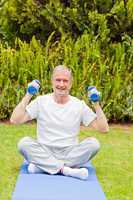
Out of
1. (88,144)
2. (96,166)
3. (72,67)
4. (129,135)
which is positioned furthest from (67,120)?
(72,67)

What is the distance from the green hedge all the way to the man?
3822mm

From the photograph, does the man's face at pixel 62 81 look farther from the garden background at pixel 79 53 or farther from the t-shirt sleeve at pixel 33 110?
the garden background at pixel 79 53

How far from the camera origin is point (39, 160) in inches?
269

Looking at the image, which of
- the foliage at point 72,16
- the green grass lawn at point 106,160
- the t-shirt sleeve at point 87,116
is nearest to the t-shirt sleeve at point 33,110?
the t-shirt sleeve at point 87,116

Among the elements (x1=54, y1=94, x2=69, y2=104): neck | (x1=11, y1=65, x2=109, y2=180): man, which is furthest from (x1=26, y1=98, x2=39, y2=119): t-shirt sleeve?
(x1=54, y1=94, x2=69, y2=104): neck

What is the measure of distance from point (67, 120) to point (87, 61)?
413 centimetres

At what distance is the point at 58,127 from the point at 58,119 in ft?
0.29

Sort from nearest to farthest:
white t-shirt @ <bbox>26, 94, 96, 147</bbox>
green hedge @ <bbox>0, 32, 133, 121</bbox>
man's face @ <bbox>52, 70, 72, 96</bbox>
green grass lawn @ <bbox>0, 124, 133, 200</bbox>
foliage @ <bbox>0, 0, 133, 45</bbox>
Answer: green grass lawn @ <bbox>0, 124, 133, 200</bbox>, man's face @ <bbox>52, 70, 72, 96</bbox>, white t-shirt @ <bbox>26, 94, 96, 147</bbox>, green hedge @ <bbox>0, 32, 133, 121</bbox>, foliage @ <bbox>0, 0, 133, 45</bbox>

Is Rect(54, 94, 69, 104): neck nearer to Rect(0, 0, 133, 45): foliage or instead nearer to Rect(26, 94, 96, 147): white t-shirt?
Rect(26, 94, 96, 147): white t-shirt

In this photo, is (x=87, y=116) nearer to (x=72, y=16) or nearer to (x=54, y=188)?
(x=54, y=188)

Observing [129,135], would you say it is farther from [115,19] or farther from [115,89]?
[115,19]

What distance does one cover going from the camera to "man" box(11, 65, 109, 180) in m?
6.79

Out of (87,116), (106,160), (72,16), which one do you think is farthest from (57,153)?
(72,16)

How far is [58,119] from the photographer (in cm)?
693
